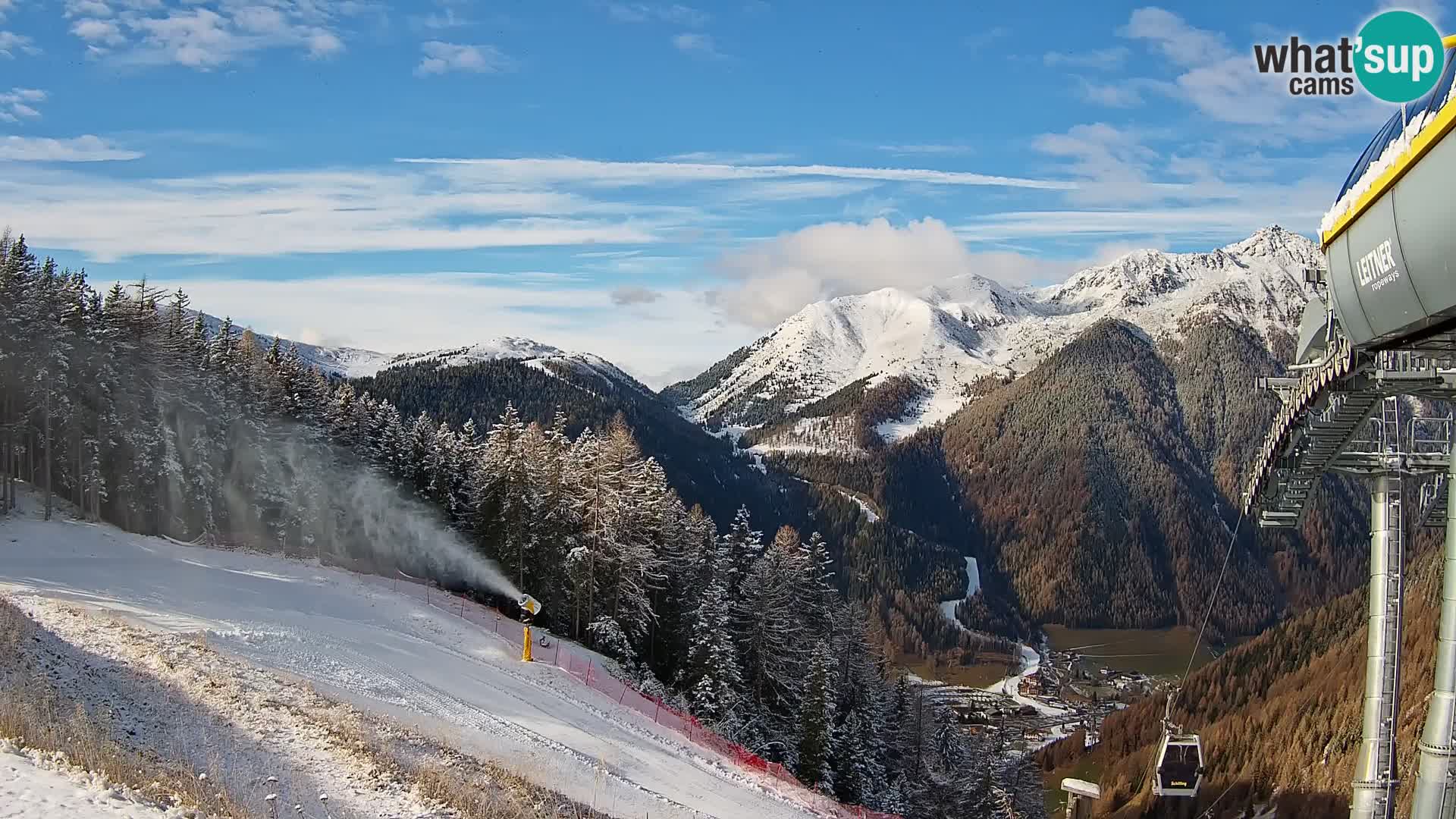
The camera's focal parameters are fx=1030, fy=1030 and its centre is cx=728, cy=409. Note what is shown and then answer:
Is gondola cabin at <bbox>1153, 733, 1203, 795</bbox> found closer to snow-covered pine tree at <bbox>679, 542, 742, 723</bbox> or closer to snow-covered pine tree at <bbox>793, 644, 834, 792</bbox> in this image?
snow-covered pine tree at <bbox>793, 644, 834, 792</bbox>

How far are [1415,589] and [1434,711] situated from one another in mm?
25157

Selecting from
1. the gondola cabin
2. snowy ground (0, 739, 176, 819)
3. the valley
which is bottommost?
the valley

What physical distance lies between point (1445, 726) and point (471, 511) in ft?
143

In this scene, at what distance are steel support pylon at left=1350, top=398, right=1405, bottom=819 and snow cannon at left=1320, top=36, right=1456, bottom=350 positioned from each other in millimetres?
11021

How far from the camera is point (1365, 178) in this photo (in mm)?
9852

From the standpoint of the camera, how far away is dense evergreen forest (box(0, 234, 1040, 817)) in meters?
42.3

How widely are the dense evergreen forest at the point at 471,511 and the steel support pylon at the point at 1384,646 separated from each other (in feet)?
69.1

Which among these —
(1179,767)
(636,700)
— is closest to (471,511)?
(636,700)

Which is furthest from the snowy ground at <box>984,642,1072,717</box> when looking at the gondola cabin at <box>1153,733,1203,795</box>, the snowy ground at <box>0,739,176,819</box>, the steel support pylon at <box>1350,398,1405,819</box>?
the snowy ground at <box>0,739,176,819</box>

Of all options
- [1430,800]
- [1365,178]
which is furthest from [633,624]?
[1365,178]

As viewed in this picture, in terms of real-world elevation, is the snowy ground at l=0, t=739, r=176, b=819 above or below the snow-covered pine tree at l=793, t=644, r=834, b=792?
above

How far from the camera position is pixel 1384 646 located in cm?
1966

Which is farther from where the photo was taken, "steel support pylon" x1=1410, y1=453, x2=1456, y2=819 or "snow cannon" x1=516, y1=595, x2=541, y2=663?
"snow cannon" x1=516, y1=595, x2=541, y2=663

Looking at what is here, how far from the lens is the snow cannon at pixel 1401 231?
8359 mm
